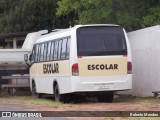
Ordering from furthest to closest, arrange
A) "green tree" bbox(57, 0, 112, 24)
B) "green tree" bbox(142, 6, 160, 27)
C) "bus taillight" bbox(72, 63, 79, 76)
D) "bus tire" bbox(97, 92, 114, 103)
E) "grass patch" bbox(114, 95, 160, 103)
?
"green tree" bbox(142, 6, 160, 27) < "green tree" bbox(57, 0, 112, 24) < "bus tire" bbox(97, 92, 114, 103) < "bus taillight" bbox(72, 63, 79, 76) < "grass patch" bbox(114, 95, 160, 103)

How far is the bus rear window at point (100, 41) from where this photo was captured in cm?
2019

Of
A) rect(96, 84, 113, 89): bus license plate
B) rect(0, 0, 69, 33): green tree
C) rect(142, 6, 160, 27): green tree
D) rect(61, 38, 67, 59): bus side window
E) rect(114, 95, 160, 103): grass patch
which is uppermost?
rect(0, 0, 69, 33): green tree

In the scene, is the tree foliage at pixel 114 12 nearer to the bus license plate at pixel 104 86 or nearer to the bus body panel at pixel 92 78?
the bus body panel at pixel 92 78

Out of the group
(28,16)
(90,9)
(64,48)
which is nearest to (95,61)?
(64,48)

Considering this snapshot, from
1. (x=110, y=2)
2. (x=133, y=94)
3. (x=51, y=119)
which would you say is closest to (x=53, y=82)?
(x=133, y=94)

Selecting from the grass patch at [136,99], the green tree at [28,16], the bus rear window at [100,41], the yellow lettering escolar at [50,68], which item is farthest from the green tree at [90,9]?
the green tree at [28,16]

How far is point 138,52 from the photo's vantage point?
2281 centimetres

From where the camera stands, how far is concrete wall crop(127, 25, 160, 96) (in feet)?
69.4

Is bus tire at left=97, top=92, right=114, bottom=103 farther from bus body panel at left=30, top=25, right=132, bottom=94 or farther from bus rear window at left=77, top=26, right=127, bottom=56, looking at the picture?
bus rear window at left=77, top=26, right=127, bottom=56

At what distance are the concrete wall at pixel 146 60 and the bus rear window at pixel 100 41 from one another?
1.38m

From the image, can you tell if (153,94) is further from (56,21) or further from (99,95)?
(56,21)

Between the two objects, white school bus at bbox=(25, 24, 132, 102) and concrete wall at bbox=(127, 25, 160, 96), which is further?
concrete wall at bbox=(127, 25, 160, 96)

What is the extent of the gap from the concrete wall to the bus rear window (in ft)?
4.52

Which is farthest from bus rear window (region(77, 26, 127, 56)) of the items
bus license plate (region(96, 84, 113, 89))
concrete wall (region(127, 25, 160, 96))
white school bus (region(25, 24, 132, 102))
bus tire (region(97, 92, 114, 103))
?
bus tire (region(97, 92, 114, 103))
